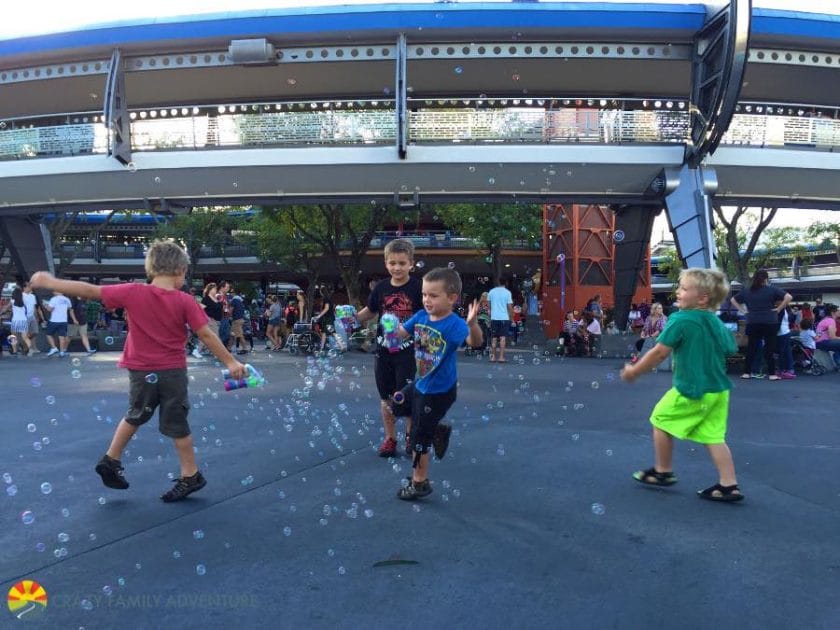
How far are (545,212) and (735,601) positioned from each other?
2854 centimetres

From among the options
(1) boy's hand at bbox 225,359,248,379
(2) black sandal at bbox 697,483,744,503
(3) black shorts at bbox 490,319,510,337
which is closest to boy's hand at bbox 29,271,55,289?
(1) boy's hand at bbox 225,359,248,379

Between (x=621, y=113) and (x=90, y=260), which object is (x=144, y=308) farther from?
(x=90, y=260)

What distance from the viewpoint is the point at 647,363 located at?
3627mm

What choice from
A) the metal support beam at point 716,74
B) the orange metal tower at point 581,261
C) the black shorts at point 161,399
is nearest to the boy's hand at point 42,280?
the black shorts at point 161,399

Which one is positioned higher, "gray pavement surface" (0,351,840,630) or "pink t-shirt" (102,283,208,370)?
"pink t-shirt" (102,283,208,370)

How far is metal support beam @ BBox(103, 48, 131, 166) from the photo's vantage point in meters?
15.5

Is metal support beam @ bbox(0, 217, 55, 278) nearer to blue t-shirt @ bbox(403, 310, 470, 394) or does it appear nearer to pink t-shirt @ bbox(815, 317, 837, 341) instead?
blue t-shirt @ bbox(403, 310, 470, 394)

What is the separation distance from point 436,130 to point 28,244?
46.8ft

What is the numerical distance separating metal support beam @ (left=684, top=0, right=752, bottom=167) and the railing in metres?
0.61

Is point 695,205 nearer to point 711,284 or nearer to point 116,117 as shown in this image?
point 711,284

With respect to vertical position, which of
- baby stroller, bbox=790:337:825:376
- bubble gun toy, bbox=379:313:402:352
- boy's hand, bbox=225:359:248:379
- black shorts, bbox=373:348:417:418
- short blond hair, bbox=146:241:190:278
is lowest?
baby stroller, bbox=790:337:825:376

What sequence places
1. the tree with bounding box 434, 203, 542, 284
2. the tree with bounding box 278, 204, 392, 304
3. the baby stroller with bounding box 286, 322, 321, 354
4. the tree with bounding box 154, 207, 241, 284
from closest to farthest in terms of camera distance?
the baby stroller with bounding box 286, 322, 321, 354, the tree with bounding box 278, 204, 392, 304, the tree with bounding box 434, 203, 542, 284, the tree with bounding box 154, 207, 241, 284

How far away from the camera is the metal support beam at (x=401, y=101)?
14.9 meters

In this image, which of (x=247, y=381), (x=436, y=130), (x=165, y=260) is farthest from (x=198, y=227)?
(x=247, y=381)
